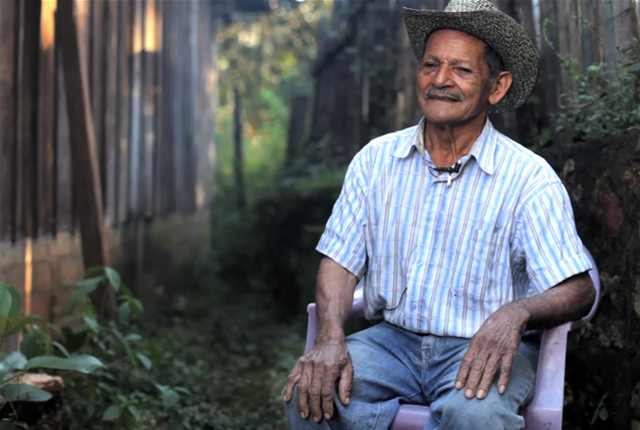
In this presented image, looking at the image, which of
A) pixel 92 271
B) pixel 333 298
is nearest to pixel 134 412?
pixel 92 271

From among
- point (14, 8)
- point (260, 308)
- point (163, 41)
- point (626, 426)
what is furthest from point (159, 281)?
point (626, 426)

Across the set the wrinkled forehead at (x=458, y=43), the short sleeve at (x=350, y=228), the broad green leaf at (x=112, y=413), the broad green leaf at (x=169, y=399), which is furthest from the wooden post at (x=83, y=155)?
the wrinkled forehead at (x=458, y=43)

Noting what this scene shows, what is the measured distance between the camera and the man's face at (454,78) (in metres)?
2.73

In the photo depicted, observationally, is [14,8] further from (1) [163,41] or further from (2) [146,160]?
(1) [163,41]

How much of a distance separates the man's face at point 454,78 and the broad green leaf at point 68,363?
1.53 metres

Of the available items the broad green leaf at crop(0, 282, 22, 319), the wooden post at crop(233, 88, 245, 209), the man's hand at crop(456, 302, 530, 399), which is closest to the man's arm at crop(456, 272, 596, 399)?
the man's hand at crop(456, 302, 530, 399)

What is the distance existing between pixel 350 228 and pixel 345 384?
1.88ft

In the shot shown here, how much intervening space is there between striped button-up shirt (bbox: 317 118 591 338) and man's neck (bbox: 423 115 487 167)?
4 centimetres

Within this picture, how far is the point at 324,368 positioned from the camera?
2.40 m

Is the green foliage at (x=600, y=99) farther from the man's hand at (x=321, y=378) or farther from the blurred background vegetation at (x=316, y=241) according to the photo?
the man's hand at (x=321, y=378)

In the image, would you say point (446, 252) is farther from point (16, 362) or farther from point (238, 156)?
point (238, 156)

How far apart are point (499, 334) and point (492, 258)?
365 millimetres

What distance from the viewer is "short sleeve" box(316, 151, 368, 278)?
8.98ft

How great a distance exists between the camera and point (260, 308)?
754 centimetres
